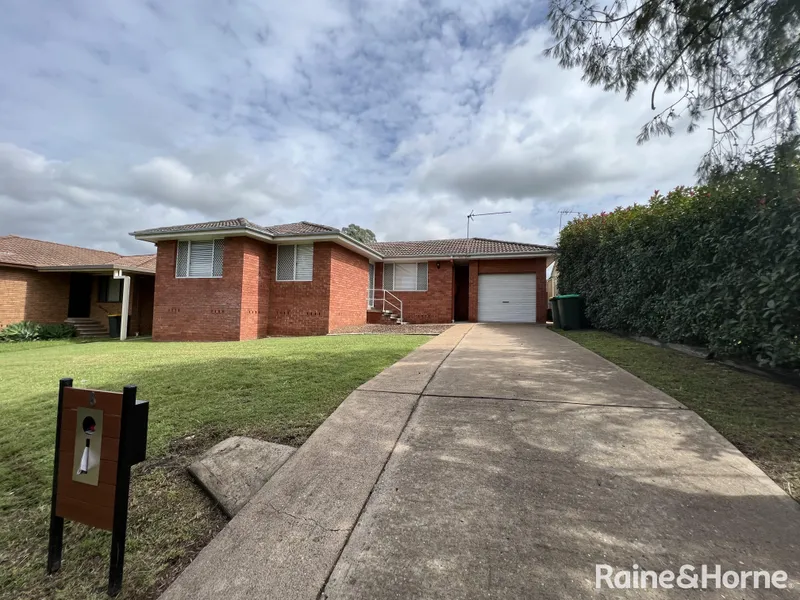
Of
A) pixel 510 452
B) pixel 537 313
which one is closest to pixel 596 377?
pixel 510 452

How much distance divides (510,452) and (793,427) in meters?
2.62

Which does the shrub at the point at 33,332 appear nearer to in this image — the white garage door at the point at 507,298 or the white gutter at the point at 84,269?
the white gutter at the point at 84,269

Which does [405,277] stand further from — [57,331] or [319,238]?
[57,331]

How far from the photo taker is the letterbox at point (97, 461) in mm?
1782

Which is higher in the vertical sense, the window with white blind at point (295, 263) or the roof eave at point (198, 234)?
the roof eave at point (198, 234)

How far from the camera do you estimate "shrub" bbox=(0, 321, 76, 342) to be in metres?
14.7

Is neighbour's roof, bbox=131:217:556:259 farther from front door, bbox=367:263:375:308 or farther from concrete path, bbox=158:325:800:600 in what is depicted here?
concrete path, bbox=158:325:800:600

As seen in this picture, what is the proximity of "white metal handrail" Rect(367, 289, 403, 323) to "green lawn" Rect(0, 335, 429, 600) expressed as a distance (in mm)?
10593

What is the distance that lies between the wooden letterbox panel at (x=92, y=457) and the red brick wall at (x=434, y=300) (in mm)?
15502

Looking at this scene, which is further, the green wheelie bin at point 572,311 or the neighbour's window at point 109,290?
the neighbour's window at point 109,290

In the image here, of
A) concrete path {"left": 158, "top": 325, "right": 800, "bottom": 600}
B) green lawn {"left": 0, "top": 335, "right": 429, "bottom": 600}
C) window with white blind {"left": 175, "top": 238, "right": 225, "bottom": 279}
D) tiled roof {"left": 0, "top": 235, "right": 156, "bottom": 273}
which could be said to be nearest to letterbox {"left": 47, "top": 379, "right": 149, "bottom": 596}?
green lawn {"left": 0, "top": 335, "right": 429, "bottom": 600}

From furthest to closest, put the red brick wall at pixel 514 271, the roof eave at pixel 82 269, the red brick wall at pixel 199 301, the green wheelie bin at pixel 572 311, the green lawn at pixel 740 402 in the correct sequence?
the red brick wall at pixel 514 271 < the roof eave at pixel 82 269 < the red brick wall at pixel 199 301 < the green wheelie bin at pixel 572 311 < the green lawn at pixel 740 402

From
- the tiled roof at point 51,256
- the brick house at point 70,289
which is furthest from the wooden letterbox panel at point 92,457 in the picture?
the tiled roof at point 51,256

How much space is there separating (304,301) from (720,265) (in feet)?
36.9
